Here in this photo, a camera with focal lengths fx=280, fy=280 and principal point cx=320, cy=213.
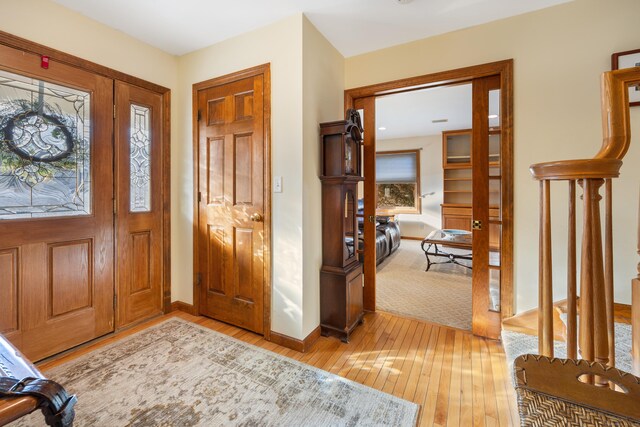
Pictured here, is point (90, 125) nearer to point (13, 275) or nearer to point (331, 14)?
point (13, 275)

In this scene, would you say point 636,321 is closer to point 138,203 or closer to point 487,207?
point 487,207

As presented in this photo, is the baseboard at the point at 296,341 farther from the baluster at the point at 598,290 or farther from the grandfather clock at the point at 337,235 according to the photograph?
the baluster at the point at 598,290

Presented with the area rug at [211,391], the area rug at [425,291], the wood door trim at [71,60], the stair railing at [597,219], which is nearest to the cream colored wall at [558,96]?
the area rug at [425,291]

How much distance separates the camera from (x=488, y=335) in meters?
2.33

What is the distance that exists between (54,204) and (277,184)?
1.60 metres

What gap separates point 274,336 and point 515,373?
6.01 ft

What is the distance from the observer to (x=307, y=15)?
215cm

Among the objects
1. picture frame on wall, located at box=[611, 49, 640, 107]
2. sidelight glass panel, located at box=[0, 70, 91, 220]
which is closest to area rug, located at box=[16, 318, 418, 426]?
sidelight glass panel, located at box=[0, 70, 91, 220]

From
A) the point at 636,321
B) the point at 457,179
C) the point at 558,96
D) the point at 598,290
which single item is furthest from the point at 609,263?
the point at 457,179

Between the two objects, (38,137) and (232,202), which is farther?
(232,202)

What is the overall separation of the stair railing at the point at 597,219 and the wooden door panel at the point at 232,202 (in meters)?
1.91

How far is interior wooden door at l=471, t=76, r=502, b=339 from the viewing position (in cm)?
231

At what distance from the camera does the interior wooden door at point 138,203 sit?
7.84 feet

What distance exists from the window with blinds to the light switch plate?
5290mm
